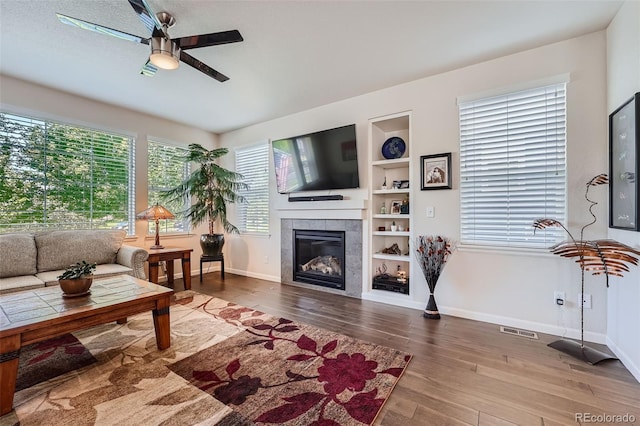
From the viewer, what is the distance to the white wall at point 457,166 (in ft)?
7.91

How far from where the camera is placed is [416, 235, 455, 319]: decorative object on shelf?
116 inches

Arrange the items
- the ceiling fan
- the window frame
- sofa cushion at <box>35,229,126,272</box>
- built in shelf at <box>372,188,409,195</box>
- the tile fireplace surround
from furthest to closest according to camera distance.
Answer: the window frame < the tile fireplace surround < built in shelf at <box>372,188,409,195</box> < sofa cushion at <box>35,229,126,272</box> < the ceiling fan

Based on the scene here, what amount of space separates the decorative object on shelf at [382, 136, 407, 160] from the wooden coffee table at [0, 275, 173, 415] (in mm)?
2994

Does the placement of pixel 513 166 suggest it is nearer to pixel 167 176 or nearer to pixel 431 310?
pixel 431 310

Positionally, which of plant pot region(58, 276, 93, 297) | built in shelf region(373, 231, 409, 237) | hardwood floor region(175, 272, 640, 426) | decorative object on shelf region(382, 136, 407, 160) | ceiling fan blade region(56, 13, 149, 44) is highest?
ceiling fan blade region(56, 13, 149, 44)

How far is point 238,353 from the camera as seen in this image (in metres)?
2.20

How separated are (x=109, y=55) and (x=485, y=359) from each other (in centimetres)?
444

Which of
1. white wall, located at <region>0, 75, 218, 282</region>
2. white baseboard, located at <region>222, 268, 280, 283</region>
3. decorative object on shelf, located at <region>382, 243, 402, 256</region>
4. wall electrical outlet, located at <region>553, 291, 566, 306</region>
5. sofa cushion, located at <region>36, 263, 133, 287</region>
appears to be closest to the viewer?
wall electrical outlet, located at <region>553, 291, 566, 306</region>

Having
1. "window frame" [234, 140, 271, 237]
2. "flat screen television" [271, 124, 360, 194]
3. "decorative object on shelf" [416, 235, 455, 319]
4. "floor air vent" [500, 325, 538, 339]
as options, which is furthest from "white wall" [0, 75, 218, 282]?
"floor air vent" [500, 325, 538, 339]

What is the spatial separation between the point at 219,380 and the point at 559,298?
3.01 metres

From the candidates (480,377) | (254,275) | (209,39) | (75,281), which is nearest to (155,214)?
(254,275)

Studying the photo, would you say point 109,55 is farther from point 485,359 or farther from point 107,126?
point 485,359

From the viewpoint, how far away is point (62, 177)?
361cm

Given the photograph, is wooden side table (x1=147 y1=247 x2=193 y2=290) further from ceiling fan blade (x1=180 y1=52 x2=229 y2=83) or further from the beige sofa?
ceiling fan blade (x1=180 y1=52 x2=229 y2=83)
